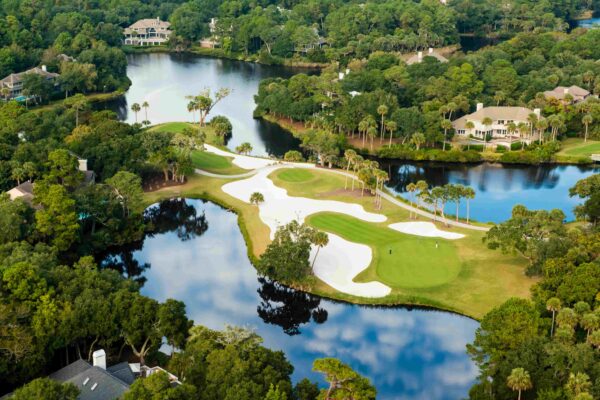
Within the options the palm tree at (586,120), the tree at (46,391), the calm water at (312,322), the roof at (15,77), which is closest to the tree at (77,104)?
the roof at (15,77)

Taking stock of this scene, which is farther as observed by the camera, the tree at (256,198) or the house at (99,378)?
the tree at (256,198)

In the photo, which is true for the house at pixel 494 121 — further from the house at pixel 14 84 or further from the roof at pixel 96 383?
the roof at pixel 96 383

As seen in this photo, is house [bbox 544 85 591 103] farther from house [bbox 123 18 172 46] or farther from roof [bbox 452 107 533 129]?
house [bbox 123 18 172 46]

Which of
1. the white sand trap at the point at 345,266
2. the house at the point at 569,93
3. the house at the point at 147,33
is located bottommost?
the white sand trap at the point at 345,266

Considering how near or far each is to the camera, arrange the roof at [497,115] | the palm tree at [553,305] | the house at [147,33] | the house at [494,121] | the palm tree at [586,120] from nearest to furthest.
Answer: the palm tree at [553,305]
the palm tree at [586,120]
the house at [494,121]
the roof at [497,115]
the house at [147,33]

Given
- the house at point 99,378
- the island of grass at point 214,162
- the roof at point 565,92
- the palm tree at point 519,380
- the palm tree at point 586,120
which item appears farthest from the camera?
the roof at point 565,92

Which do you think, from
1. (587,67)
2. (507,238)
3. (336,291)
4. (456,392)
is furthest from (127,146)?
(587,67)
